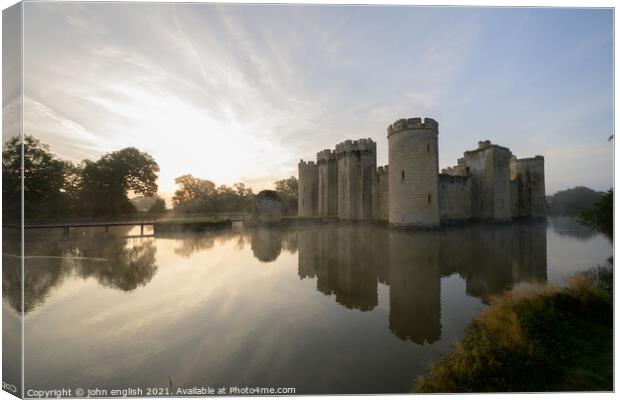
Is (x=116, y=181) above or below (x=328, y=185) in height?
above

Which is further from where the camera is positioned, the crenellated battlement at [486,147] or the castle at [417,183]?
the crenellated battlement at [486,147]

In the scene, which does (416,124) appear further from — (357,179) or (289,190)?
(289,190)

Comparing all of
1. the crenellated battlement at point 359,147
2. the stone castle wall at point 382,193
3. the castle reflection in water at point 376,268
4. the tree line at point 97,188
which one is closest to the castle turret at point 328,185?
the crenellated battlement at point 359,147

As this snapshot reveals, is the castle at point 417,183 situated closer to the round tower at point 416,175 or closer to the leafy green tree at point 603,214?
the round tower at point 416,175

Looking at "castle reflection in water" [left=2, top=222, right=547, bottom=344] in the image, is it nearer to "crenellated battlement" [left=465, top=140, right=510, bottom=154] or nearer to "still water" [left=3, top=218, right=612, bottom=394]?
"still water" [left=3, top=218, right=612, bottom=394]

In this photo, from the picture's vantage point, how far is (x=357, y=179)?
25.0m

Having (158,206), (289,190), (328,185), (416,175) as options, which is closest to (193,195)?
(158,206)

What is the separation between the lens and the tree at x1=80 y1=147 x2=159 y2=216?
2080 cm

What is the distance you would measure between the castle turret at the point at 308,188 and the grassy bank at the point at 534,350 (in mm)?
26465

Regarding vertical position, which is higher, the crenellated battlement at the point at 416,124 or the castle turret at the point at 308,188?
the crenellated battlement at the point at 416,124

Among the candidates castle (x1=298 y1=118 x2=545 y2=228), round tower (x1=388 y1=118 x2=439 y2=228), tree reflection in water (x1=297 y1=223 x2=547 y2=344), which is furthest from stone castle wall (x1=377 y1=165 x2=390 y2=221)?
tree reflection in water (x1=297 y1=223 x2=547 y2=344)

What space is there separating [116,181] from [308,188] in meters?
20.4

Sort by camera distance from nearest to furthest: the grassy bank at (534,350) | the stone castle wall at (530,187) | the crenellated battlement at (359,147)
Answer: the grassy bank at (534,350) < the stone castle wall at (530,187) < the crenellated battlement at (359,147)

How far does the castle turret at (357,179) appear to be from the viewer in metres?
24.3
